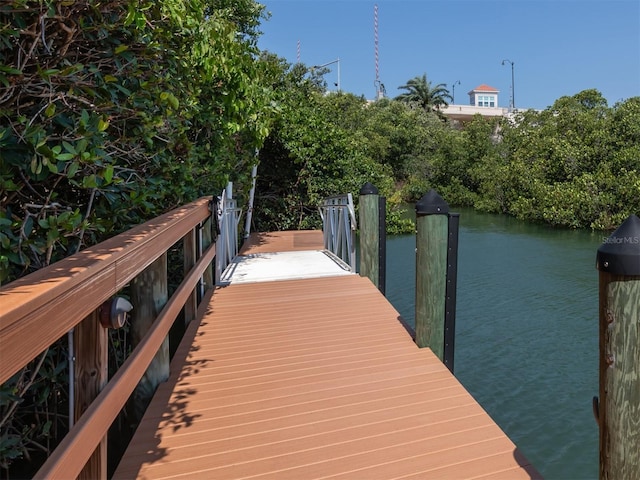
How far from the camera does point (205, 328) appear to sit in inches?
154

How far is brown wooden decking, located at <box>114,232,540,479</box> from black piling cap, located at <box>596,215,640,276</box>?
1081mm

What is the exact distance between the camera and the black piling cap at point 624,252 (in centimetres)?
156

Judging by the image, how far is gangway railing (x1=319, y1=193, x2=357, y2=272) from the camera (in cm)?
584

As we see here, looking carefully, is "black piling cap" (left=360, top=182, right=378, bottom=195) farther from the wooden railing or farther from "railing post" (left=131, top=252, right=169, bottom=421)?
the wooden railing

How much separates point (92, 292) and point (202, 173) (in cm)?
416

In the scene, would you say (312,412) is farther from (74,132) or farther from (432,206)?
(74,132)

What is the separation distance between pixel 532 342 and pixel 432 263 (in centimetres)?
394

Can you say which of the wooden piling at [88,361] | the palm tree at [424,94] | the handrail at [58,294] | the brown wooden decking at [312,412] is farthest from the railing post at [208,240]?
the palm tree at [424,94]

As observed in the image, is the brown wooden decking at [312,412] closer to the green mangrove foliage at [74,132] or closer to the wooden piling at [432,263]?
the wooden piling at [432,263]

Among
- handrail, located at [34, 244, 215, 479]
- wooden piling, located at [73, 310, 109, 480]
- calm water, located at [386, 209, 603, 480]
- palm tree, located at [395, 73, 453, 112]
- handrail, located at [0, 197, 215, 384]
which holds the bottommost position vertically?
calm water, located at [386, 209, 603, 480]

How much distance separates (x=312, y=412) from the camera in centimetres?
260

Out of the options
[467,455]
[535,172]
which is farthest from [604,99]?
[467,455]

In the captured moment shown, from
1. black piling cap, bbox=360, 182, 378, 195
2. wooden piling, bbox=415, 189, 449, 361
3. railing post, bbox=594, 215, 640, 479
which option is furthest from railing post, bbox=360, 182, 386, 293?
railing post, bbox=594, 215, 640, 479

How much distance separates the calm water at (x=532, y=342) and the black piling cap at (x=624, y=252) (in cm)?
286
